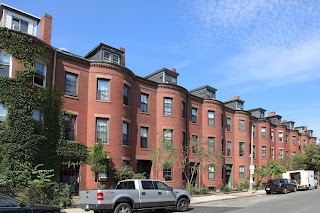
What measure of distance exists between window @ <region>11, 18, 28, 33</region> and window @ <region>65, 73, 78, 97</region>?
4.29 m

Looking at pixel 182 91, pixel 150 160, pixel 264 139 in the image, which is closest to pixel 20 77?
pixel 150 160

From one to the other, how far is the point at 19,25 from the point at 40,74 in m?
4.03

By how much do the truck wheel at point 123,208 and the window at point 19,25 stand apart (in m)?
14.9

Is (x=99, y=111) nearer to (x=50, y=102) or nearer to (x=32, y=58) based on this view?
(x=50, y=102)

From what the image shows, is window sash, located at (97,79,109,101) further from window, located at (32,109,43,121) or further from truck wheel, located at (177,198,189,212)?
truck wheel, located at (177,198,189,212)

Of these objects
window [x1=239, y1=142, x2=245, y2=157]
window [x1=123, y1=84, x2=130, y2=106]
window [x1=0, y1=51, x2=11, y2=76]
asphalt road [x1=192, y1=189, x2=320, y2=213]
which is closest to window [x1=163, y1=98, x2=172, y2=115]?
window [x1=123, y1=84, x2=130, y2=106]

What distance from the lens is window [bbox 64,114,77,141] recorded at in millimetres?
24723

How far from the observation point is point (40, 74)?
2291 centimetres

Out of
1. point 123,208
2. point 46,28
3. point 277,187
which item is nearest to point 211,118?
point 277,187

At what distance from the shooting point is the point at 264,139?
170 feet

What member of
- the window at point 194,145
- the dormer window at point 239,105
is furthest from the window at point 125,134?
the dormer window at point 239,105

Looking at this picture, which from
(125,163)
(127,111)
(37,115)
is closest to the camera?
(37,115)

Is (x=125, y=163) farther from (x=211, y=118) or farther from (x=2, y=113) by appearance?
(x=211, y=118)

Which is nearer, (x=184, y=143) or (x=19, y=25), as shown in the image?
(x=19, y=25)
